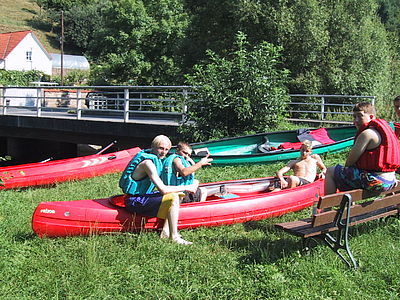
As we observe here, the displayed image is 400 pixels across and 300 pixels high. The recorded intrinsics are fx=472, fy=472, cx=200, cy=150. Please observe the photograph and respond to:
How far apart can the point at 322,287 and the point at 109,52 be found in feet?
106

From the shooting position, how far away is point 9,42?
57.7 m

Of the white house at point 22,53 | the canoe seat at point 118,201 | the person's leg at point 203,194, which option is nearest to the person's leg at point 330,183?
the person's leg at point 203,194

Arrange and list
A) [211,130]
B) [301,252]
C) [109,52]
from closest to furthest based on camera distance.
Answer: [301,252] < [211,130] < [109,52]

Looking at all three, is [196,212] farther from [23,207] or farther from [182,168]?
[23,207]

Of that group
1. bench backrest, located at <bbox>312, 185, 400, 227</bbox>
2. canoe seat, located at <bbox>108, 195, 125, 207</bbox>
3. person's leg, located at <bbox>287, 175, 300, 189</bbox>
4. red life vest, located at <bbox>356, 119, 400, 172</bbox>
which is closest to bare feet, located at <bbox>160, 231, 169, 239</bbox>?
canoe seat, located at <bbox>108, 195, 125, 207</bbox>

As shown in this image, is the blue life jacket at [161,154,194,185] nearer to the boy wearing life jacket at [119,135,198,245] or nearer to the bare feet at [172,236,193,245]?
the boy wearing life jacket at [119,135,198,245]

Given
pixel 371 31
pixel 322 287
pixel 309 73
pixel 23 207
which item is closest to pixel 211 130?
pixel 23 207

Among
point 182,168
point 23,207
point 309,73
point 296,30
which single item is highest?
point 296,30

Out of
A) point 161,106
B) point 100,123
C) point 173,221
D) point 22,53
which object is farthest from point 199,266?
point 22,53

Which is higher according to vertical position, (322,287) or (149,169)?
(149,169)

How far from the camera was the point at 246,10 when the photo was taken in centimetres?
1984

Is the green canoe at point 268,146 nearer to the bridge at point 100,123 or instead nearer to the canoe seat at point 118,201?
the bridge at point 100,123

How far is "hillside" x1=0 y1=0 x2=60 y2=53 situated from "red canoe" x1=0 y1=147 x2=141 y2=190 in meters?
69.4

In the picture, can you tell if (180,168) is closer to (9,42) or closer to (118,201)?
(118,201)
